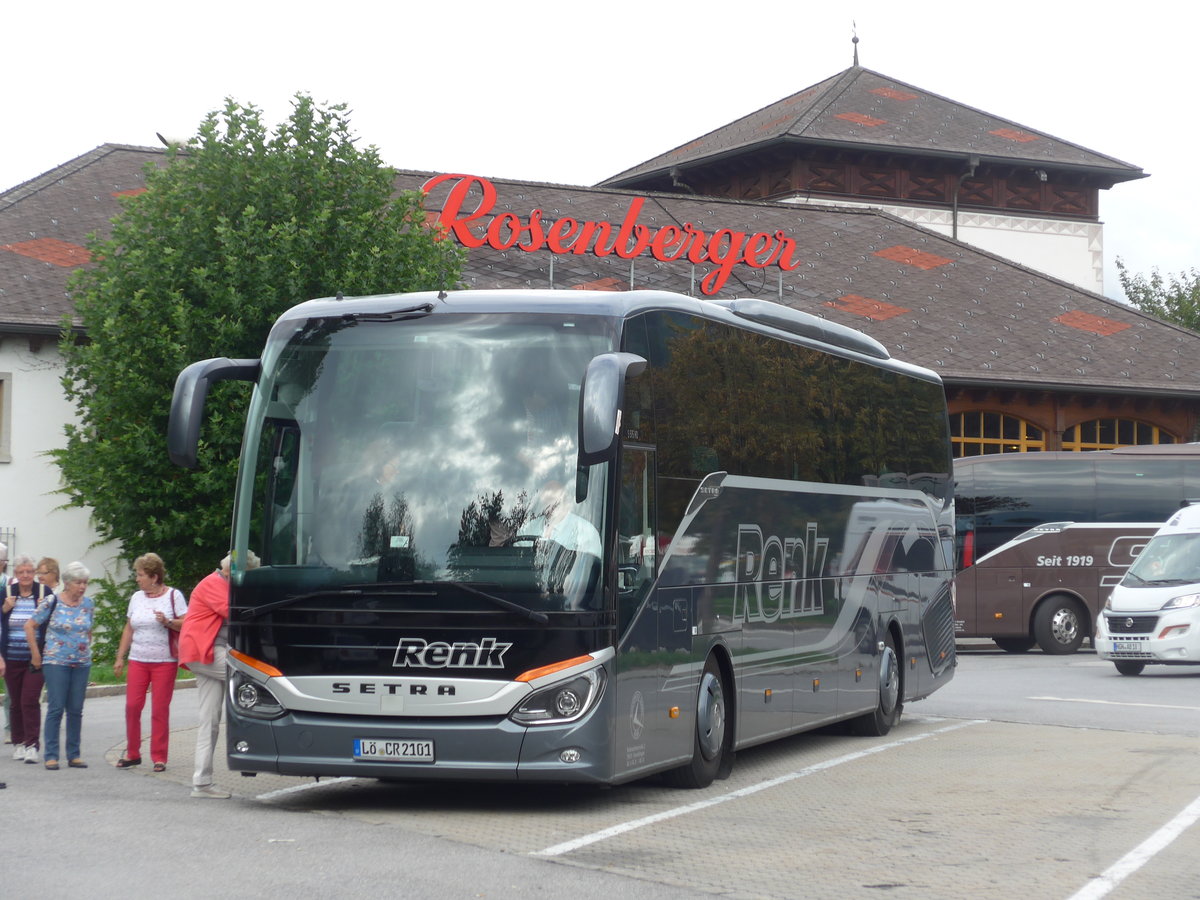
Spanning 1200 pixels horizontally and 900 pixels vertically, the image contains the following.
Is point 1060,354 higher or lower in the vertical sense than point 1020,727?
higher

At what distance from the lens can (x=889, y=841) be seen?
32.9ft

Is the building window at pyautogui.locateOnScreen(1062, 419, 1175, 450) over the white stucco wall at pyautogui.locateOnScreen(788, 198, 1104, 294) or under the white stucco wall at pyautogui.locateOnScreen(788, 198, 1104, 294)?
under

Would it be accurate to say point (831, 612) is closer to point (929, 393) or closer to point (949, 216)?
point (929, 393)

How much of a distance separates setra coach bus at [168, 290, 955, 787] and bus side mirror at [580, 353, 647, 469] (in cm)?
1

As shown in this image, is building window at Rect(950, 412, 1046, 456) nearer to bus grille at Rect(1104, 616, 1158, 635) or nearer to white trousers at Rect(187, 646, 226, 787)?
bus grille at Rect(1104, 616, 1158, 635)

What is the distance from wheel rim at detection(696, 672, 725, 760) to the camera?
12.2 meters

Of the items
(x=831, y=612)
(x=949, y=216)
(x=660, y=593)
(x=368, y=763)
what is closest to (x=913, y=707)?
(x=831, y=612)

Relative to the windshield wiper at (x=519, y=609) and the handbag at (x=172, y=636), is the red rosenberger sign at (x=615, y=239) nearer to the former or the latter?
the handbag at (x=172, y=636)

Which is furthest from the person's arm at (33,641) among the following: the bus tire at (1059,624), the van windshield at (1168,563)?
the bus tire at (1059,624)

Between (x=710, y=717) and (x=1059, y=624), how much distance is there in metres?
20.8

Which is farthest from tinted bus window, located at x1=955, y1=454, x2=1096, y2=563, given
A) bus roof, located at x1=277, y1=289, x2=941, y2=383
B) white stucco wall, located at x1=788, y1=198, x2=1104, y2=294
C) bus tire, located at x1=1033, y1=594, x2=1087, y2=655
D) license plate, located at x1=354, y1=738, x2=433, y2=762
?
white stucco wall, located at x1=788, y1=198, x2=1104, y2=294

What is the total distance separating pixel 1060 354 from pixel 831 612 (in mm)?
29971

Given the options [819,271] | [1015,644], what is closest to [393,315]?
[1015,644]

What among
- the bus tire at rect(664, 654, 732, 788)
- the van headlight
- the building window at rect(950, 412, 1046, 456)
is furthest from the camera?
the building window at rect(950, 412, 1046, 456)
